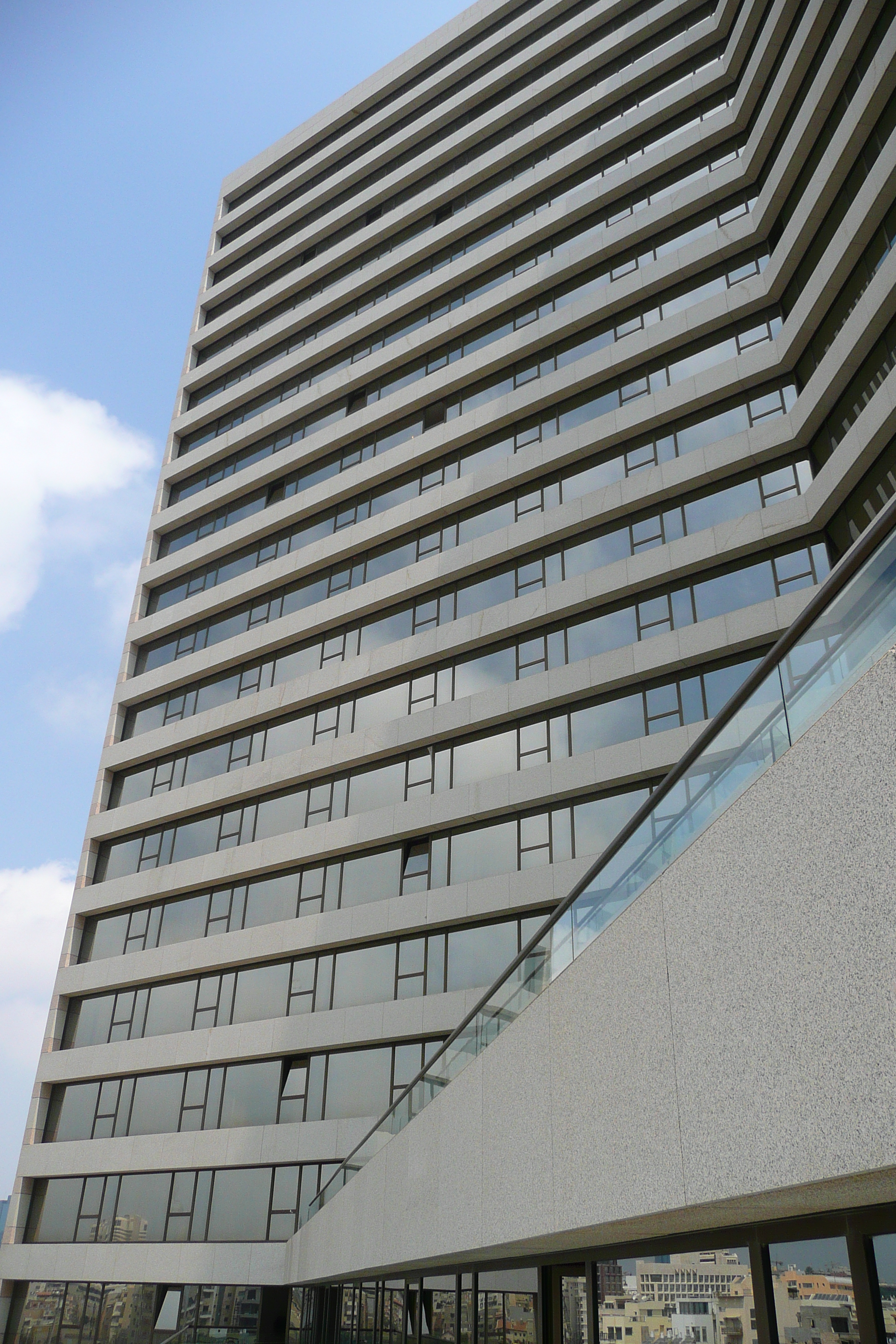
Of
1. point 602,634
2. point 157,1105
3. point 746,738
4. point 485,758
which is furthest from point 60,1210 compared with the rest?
Answer: point 746,738

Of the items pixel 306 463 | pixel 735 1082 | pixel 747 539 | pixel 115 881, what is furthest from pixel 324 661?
pixel 735 1082

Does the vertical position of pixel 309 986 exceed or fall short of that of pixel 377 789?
it falls short

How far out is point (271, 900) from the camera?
28.7 metres

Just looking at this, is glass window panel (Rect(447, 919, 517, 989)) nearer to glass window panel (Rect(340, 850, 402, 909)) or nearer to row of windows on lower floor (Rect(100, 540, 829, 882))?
glass window panel (Rect(340, 850, 402, 909))

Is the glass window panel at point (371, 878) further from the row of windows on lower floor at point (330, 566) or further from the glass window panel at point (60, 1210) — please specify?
the glass window panel at point (60, 1210)

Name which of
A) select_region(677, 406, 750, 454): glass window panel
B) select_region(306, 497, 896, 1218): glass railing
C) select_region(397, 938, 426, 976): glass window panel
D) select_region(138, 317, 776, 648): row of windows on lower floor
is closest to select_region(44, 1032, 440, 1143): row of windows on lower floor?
select_region(397, 938, 426, 976): glass window panel

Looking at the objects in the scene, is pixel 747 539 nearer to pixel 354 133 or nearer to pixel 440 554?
pixel 440 554

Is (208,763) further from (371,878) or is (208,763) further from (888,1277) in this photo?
(888,1277)

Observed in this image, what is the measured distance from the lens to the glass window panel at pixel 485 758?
25.4m

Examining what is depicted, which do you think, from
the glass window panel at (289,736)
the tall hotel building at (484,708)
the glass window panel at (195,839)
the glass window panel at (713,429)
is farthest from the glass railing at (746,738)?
the glass window panel at (195,839)

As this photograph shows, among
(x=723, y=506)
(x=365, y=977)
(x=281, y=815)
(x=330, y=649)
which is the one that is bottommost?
(x=365, y=977)

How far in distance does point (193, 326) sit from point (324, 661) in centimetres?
1910

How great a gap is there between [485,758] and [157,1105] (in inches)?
516

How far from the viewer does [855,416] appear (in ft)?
67.6
